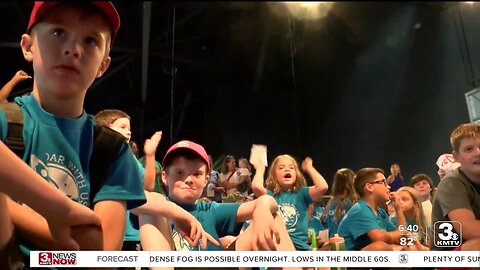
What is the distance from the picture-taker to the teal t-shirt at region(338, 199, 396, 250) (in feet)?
2.62

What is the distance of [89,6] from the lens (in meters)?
0.47

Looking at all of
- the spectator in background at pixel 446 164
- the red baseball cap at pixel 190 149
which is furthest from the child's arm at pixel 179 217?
the spectator in background at pixel 446 164

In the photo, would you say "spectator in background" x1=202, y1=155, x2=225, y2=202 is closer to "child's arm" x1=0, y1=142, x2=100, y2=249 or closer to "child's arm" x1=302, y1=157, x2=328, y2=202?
"child's arm" x1=302, y1=157, x2=328, y2=202

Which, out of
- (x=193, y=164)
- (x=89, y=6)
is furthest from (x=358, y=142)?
(x=89, y=6)

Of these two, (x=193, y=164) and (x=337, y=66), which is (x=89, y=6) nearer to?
(x=193, y=164)

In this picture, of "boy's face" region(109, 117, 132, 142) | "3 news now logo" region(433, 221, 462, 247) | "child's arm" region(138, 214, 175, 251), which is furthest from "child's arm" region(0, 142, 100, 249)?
"3 news now logo" region(433, 221, 462, 247)

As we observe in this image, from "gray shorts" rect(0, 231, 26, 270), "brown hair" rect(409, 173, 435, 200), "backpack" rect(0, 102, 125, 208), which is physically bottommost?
"gray shorts" rect(0, 231, 26, 270)

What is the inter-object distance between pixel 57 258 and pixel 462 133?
0.68m

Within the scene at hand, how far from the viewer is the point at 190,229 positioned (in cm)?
Answer: 60

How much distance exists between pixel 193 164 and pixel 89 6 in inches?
12.9

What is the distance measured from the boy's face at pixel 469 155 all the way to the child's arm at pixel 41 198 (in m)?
0.64

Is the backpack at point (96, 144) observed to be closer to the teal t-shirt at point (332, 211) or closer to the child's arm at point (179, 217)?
the child's arm at point (179, 217)

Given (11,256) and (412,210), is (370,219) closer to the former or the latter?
(412,210)

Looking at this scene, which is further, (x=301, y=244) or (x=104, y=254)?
(x=301, y=244)
